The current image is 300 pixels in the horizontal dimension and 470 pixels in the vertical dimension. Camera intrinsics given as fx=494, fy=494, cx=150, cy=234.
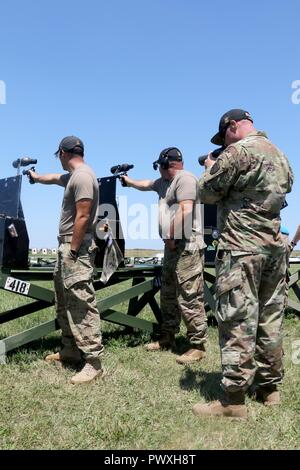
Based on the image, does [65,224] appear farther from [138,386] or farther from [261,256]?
[261,256]

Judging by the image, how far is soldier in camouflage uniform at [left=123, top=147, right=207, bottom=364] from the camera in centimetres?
501

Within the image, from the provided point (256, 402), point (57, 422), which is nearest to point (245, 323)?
point (256, 402)

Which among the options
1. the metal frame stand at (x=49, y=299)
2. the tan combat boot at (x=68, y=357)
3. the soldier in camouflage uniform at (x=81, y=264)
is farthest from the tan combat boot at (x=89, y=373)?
the metal frame stand at (x=49, y=299)

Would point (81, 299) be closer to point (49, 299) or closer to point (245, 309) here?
point (49, 299)

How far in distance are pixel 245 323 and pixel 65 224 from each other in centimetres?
195

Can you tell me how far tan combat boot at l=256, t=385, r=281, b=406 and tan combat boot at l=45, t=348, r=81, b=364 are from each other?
6.13ft

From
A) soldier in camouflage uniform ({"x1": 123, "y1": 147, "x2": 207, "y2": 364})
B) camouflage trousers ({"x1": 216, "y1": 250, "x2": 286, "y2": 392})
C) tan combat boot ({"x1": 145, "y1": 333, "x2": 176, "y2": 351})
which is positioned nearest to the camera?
camouflage trousers ({"x1": 216, "y1": 250, "x2": 286, "y2": 392})

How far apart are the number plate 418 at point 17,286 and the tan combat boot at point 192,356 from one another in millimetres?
1666

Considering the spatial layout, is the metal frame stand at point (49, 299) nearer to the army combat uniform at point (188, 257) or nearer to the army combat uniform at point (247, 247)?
the army combat uniform at point (188, 257)

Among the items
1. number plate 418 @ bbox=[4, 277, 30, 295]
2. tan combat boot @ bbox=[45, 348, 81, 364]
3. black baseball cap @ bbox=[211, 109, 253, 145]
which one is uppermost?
black baseball cap @ bbox=[211, 109, 253, 145]

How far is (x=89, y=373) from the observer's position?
427cm

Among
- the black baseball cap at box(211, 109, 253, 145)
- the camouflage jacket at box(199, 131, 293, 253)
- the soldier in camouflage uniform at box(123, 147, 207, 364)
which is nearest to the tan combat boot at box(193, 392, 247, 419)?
the camouflage jacket at box(199, 131, 293, 253)

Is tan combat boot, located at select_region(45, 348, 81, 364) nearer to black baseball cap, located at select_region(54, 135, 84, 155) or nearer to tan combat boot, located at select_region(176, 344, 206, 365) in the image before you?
tan combat boot, located at select_region(176, 344, 206, 365)

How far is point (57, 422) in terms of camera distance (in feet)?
10.8
